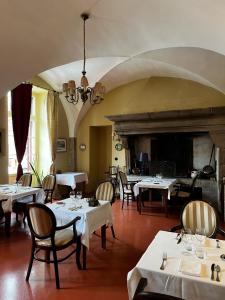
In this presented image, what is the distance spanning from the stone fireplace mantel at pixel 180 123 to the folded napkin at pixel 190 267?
467 centimetres

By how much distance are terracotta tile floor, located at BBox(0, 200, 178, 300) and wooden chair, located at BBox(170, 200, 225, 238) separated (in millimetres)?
1046

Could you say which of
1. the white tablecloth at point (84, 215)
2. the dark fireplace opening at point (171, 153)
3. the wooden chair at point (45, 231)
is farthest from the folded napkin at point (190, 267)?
the dark fireplace opening at point (171, 153)

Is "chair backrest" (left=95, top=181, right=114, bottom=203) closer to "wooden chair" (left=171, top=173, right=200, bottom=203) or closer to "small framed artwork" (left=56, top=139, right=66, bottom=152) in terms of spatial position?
"wooden chair" (left=171, top=173, right=200, bottom=203)

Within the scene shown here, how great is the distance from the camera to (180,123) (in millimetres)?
6906

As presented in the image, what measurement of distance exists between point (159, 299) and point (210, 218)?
2023 mm

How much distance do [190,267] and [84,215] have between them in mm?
1834

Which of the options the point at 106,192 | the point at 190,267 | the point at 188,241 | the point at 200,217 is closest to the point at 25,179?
the point at 106,192

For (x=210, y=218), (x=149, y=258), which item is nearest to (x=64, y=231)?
(x=149, y=258)

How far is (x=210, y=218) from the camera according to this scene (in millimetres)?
2971

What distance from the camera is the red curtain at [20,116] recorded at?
659cm

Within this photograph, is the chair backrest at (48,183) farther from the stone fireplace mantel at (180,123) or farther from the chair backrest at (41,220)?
the chair backrest at (41,220)

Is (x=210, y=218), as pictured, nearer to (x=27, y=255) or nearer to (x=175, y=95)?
(x=27, y=255)

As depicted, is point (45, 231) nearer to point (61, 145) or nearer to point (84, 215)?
point (84, 215)

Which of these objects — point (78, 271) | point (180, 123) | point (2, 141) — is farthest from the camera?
point (180, 123)
